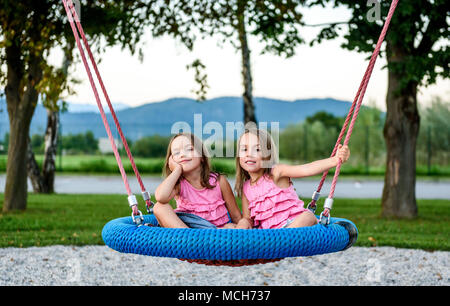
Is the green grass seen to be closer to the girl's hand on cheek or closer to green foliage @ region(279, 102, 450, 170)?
the girl's hand on cheek

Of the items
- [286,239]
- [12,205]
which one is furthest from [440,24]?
[12,205]

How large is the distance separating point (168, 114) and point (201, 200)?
26.2 m

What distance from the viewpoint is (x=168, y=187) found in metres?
2.87

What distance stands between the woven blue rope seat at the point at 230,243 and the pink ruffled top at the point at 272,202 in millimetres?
413

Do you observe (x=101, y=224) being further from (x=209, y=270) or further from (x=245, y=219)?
(x=245, y=219)

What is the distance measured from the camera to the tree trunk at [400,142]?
778 cm

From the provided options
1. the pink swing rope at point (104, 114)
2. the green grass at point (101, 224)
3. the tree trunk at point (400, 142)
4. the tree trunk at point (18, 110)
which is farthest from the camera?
the tree trunk at point (18, 110)

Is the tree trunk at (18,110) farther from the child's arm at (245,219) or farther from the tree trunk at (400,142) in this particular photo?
the child's arm at (245,219)

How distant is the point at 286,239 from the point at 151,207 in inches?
35.4

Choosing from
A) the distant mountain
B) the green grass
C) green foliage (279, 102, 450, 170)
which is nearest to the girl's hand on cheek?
the green grass

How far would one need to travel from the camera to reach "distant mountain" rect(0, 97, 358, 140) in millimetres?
18986

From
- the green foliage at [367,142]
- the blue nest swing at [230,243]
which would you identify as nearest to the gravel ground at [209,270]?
the blue nest swing at [230,243]

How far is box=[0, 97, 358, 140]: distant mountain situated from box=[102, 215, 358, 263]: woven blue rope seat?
27.4 ft

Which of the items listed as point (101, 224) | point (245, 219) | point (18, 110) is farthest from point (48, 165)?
point (245, 219)
